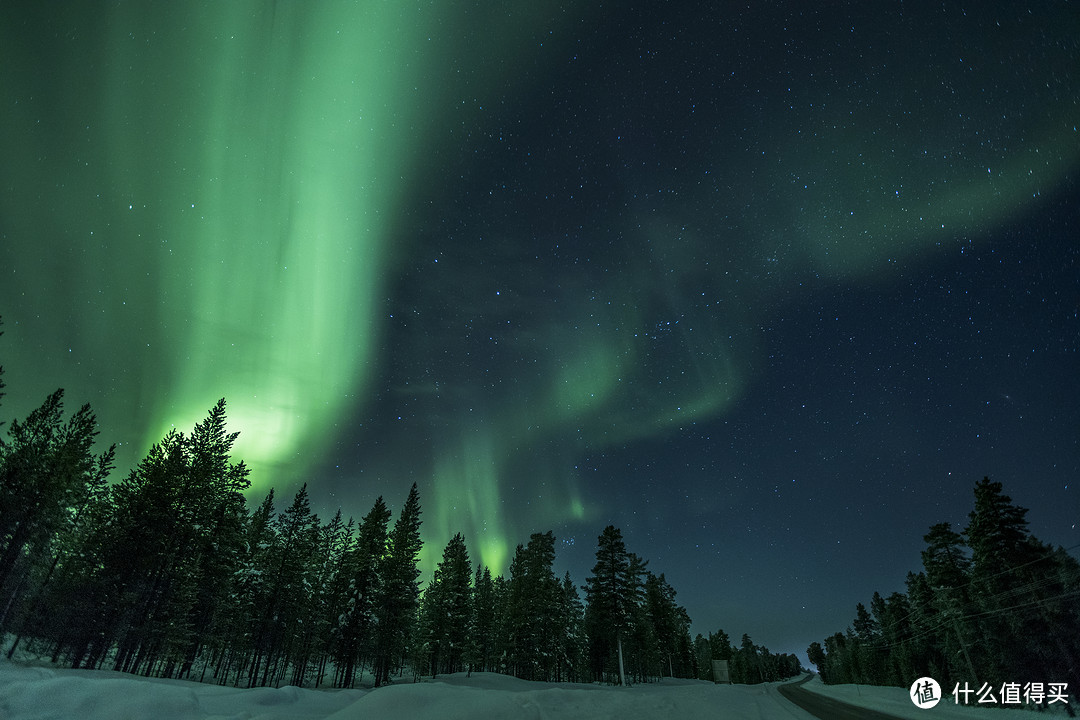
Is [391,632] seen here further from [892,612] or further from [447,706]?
[892,612]

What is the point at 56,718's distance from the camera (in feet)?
33.6

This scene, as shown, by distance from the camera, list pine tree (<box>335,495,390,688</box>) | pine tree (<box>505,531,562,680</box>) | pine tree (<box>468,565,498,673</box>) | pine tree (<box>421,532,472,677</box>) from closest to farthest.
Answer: pine tree (<box>335,495,390,688</box>)
pine tree (<box>505,531,562,680</box>)
pine tree (<box>421,532,472,677</box>)
pine tree (<box>468,565,498,673</box>)

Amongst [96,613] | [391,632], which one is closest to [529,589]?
[391,632]

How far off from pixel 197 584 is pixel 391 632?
54.8 feet

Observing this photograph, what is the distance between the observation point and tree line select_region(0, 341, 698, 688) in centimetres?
3120

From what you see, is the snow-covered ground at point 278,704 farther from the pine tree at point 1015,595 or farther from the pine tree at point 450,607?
the pine tree at point 450,607

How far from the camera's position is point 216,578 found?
3644 cm

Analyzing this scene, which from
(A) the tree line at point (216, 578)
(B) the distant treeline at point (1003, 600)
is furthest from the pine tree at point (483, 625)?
(B) the distant treeline at point (1003, 600)

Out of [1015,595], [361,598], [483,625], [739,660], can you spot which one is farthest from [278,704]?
[739,660]

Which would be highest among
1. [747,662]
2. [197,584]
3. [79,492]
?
[79,492]

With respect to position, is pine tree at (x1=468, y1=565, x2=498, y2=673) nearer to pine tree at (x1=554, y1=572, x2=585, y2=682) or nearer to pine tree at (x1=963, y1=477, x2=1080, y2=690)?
pine tree at (x1=554, y1=572, x2=585, y2=682)

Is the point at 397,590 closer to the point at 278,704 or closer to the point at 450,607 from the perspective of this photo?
the point at 450,607

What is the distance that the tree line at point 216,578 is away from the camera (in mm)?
31203

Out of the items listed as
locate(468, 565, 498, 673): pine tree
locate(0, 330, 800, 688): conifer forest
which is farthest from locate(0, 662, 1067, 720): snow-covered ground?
locate(468, 565, 498, 673): pine tree
